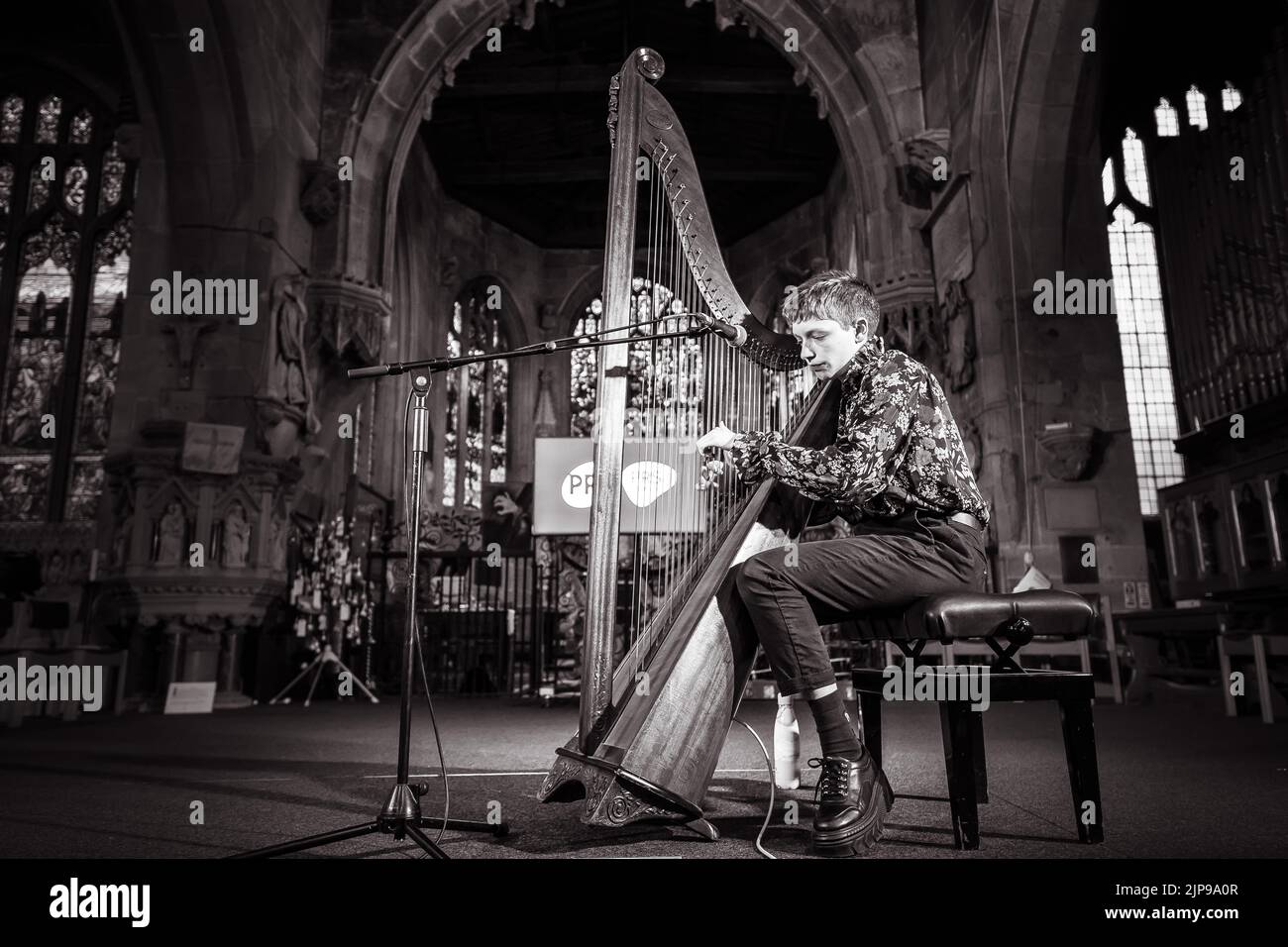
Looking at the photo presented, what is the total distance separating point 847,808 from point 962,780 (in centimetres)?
28

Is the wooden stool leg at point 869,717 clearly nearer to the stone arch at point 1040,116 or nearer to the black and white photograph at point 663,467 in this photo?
the black and white photograph at point 663,467

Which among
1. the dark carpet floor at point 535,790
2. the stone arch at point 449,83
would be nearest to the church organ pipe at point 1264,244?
the stone arch at point 449,83

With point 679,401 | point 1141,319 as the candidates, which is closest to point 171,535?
point 679,401

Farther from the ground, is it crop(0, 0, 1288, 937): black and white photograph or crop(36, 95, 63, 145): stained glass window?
crop(36, 95, 63, 145): stained glass window

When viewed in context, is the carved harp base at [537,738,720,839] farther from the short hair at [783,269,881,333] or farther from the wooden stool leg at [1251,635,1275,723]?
the wooden stool leg at [1251,635,1275,723]

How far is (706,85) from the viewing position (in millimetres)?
12531

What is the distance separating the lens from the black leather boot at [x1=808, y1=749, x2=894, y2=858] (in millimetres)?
1894

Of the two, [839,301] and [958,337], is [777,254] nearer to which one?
[958,337]

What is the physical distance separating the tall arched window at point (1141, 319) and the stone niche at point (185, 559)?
10136mm

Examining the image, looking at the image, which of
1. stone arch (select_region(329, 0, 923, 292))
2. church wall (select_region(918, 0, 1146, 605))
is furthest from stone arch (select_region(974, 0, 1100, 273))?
stone arch (select_region(329, 0, 923, 292))

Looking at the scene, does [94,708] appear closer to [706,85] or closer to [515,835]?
[515,835]

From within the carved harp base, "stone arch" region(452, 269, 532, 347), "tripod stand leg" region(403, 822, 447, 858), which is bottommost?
"tripod stand leg" region(403, 822, 447, 858)

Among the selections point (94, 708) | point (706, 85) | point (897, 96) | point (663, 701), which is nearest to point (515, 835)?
point (663, 701)

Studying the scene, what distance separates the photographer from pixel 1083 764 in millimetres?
2031
